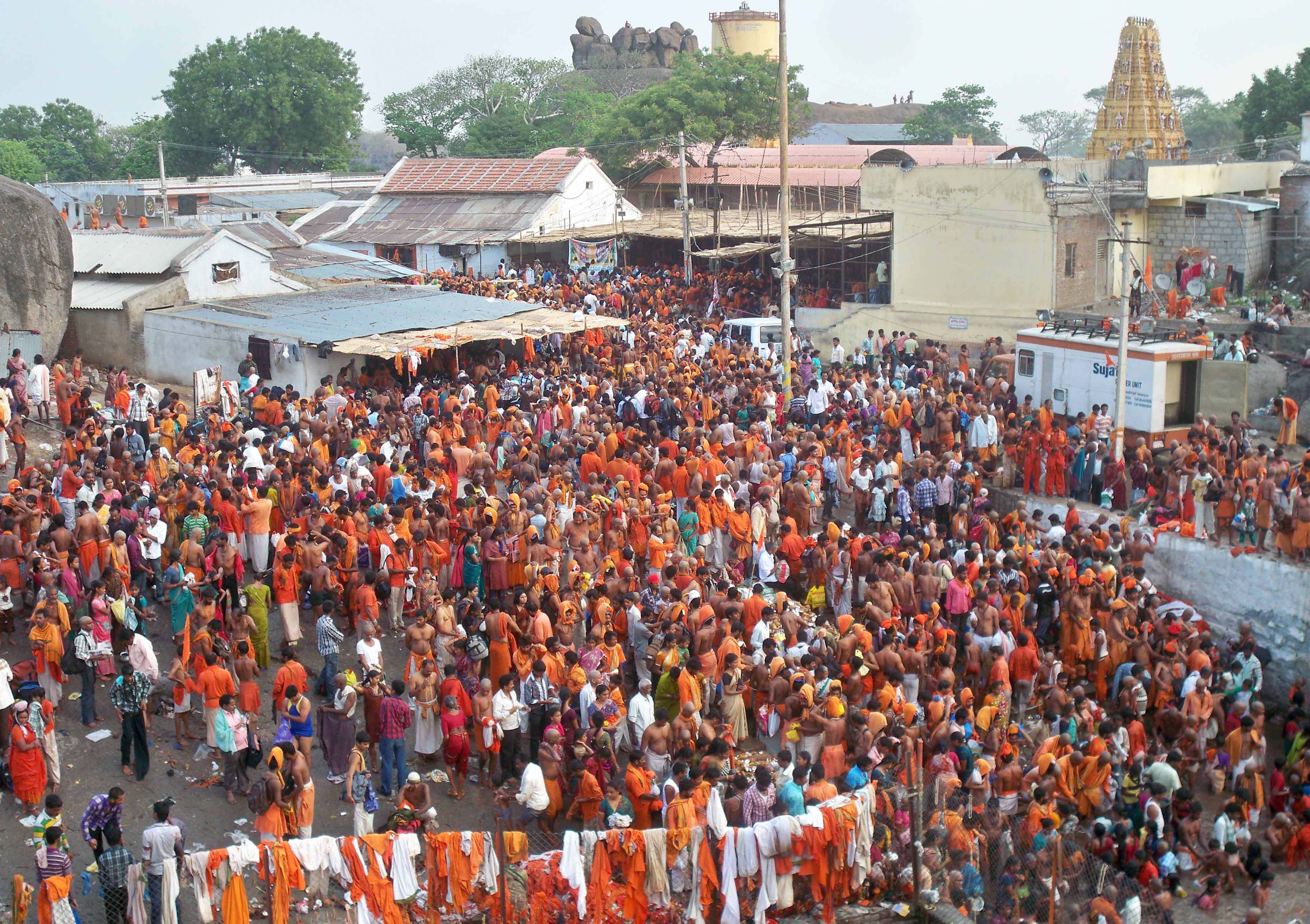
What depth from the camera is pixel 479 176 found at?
40375 mm

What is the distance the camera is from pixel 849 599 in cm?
1433

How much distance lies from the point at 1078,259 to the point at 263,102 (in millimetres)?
46815

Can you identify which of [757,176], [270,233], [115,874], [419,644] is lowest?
[115,874]

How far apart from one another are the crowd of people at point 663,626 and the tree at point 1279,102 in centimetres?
3036

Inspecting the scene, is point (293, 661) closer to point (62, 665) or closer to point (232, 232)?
point (62, 665)

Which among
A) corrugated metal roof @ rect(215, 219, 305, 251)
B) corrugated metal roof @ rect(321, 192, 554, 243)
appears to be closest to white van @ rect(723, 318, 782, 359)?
corrugated metal roof @ rect(321, 192, 554, 243)

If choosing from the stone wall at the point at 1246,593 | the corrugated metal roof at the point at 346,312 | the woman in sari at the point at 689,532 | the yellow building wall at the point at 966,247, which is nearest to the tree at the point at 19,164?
the corrugated metal roof at the point at 346,312

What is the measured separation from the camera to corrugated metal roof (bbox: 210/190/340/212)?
47812mm

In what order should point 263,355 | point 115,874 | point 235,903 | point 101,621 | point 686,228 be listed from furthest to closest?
point 686,228 < point 263,355 < point 101,621 < point 115,874 < point 235,903

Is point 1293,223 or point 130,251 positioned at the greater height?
point 1293,223

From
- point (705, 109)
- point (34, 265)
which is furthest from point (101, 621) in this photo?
point (705, 109)

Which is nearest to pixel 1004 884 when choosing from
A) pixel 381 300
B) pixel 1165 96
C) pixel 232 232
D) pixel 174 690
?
pixel 174 690

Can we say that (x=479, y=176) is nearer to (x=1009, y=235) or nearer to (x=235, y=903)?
(x=1009, y=235)

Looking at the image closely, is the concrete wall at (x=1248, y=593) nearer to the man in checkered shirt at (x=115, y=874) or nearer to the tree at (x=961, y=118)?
the man in checkered shirt at (x=115, y=874)
